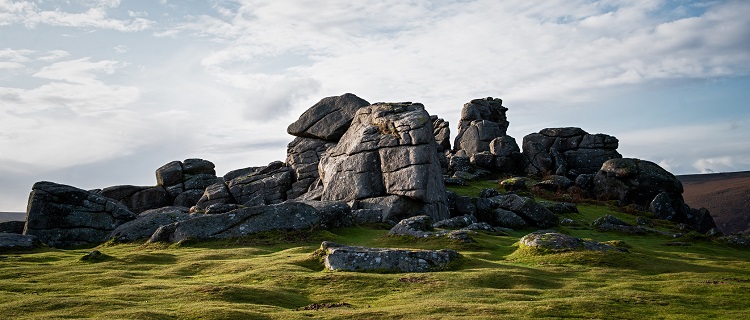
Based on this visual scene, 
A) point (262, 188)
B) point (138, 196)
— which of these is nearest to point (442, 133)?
point (262, 188)

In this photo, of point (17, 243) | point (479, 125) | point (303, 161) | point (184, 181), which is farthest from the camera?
point (479, 125)

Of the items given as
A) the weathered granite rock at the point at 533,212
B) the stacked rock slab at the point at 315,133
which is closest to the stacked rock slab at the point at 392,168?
the weathered granite rock at the point at 533,212

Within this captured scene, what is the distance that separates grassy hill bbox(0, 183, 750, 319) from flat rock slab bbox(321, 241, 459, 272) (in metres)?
1.15

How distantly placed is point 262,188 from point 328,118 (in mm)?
14078

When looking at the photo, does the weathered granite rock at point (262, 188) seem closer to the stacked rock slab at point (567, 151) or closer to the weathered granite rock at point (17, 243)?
the weathered granite rock at point (17, 243)

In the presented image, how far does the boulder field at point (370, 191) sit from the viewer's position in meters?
54.2

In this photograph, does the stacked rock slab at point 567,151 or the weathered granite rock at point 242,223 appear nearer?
the weathered granite rock at point 242,223

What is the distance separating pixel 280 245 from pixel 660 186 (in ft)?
212

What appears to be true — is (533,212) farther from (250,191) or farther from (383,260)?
(250,191)

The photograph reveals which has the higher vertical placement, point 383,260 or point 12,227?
point 12,227

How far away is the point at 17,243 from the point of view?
5006cm

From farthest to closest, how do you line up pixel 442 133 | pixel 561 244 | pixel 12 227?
pixel 442 133, pixel 12 227, pixel 561 244

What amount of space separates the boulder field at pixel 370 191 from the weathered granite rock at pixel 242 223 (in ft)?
0.39

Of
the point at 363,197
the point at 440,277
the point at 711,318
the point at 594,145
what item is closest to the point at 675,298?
the point at 711,318
